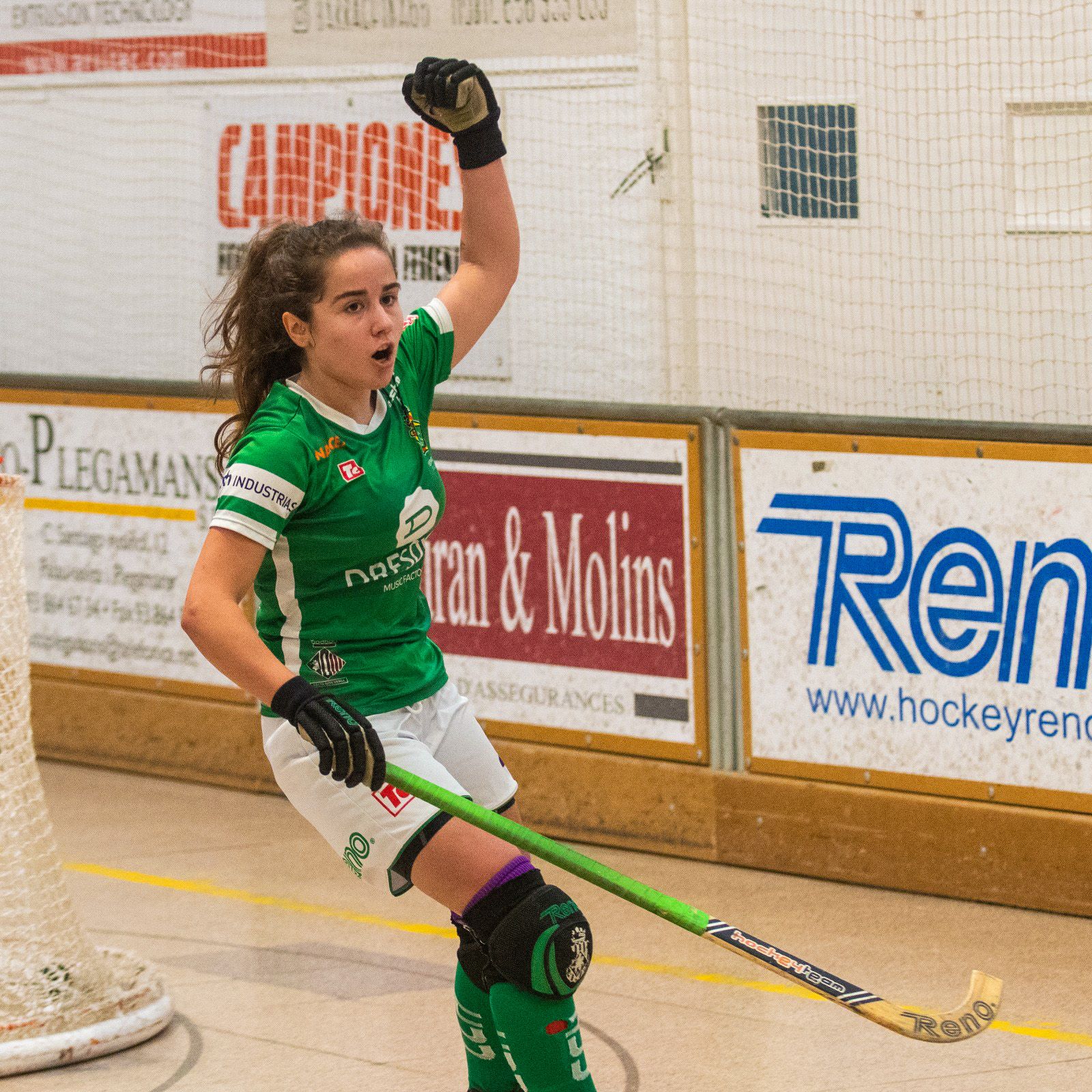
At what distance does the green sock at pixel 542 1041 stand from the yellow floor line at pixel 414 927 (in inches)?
56.4

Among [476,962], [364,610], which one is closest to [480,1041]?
[476,962]

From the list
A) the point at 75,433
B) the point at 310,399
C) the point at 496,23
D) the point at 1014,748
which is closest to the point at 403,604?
the point at 310,399

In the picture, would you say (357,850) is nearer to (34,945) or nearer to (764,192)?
(34,945)

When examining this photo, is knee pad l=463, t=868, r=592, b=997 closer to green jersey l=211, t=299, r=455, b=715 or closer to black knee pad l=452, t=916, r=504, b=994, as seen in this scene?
black knee pad l=452, t=916, r=504, b=994

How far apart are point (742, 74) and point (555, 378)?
1291 millimetres

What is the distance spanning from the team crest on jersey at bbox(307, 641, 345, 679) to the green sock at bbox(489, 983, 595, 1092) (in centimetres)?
72

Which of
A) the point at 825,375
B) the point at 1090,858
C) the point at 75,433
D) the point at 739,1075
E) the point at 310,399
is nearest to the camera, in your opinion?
the point at 310,399

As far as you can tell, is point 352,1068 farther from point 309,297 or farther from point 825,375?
point 825,375

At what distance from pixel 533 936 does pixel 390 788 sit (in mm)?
416

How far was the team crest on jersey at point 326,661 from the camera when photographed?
12.6 feet

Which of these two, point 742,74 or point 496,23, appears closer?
point 742,74

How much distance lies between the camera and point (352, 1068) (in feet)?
15.6

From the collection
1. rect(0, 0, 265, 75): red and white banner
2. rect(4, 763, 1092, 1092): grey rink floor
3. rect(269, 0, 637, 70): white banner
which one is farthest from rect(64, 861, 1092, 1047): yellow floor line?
rect(0, 0, 265, 75): red and white banner

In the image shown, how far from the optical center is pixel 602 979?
5.32 metres
